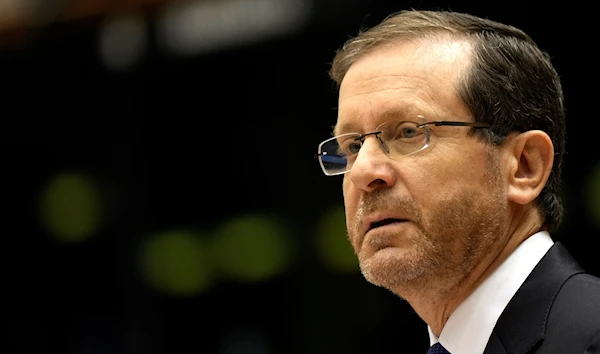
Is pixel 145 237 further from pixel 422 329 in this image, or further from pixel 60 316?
pixel 422 329

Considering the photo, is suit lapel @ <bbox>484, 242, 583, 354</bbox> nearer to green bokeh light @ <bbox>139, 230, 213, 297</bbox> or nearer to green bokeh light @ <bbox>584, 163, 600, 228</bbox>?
green bokeh light @ <bbox>584, 163, 600, 228</bbox>

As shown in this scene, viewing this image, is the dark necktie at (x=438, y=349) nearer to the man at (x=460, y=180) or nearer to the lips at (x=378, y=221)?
the man at (x=460, y=180)

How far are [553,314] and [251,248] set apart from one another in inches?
120

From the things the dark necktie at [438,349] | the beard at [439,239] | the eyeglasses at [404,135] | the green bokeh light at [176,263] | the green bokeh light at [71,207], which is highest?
the eyeglasses at [404,135]

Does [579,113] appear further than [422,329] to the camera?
No

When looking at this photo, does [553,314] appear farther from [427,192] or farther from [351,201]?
[351,201]

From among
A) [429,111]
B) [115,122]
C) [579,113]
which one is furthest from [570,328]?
Result: [115,122]

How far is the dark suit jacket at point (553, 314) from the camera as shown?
1652 mm

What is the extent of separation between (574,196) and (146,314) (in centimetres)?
247

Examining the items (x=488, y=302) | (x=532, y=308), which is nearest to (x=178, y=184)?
(x=488, y=302)

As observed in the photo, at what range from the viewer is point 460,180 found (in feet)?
6.29

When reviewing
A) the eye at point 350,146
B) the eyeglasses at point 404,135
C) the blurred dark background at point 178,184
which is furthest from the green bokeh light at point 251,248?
the eyeglasses at point 404,135

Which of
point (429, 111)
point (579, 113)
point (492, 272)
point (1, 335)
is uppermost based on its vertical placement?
point (429, 111)

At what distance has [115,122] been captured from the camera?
4984mm
